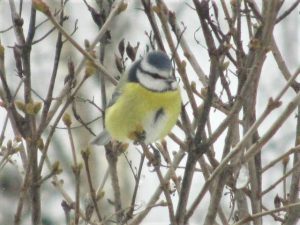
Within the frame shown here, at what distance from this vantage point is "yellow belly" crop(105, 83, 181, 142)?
2898mm

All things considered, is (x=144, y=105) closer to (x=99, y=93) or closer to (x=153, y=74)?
(x=153, y=74)

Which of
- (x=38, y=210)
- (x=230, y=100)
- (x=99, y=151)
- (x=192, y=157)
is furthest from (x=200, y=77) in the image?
(x=99, y=151)

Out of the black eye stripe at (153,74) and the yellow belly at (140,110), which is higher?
the black eye stripe at (153,74)

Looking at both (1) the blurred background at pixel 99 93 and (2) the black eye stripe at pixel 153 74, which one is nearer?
(2) the black eye stripe at pixel 153 74

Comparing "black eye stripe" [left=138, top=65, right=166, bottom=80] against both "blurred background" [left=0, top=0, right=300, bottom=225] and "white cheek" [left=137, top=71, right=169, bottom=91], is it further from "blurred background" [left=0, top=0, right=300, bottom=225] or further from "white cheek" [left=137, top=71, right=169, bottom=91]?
"blurred background" [left=0, top=0, right=300, bottom=225]

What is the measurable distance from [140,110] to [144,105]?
0.03m

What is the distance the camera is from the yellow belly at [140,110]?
2898 mm

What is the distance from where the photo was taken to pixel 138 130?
2.09m

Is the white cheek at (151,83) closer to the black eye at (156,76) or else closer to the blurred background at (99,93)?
the black eye at (156,76)

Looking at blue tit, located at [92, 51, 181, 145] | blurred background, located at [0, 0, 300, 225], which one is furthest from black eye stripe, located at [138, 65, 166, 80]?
blurred background, located at [0, 0, 300, 225]

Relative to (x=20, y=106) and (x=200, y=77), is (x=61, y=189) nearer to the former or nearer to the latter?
(x=20, y=106)


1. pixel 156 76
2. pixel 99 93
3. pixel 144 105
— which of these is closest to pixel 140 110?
pixel 144 105

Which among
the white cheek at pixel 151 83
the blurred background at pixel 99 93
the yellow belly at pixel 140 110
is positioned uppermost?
the blurred background at pixel 99 93

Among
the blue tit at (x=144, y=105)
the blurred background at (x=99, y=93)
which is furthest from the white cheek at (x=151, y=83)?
the blurred background at (x=99, y=93)
